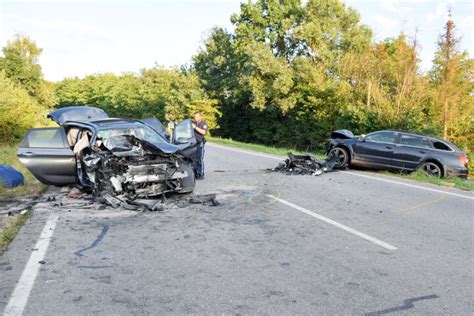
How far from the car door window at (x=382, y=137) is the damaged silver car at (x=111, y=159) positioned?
6493mm

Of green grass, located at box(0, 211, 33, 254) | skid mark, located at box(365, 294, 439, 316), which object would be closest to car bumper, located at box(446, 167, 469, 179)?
skid mark, located at box(365, 294, 439, 316)

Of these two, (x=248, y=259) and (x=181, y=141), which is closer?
(x=248, y=259)

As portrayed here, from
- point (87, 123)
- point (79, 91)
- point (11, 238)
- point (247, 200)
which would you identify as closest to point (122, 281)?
point (11, 238)

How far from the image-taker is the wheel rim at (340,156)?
1366 centimetres

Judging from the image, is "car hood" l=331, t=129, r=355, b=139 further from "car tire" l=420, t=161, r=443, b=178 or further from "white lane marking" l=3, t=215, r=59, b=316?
"white lane marking" l=3, t=215, r=59, b=316

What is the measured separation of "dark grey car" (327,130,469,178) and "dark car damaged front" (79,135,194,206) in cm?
684

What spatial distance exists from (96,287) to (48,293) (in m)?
0.42

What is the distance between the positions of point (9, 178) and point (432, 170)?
1153cm

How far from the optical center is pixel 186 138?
33.0 ft

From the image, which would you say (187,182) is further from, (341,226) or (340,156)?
(340,156)

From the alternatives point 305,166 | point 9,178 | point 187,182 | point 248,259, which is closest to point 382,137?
point 305,166

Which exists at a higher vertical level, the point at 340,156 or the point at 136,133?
the point at 136,133

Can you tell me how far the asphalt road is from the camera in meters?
3.75

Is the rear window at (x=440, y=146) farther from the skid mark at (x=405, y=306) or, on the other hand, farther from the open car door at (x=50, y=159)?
the open car door at (x=50, y=159)
